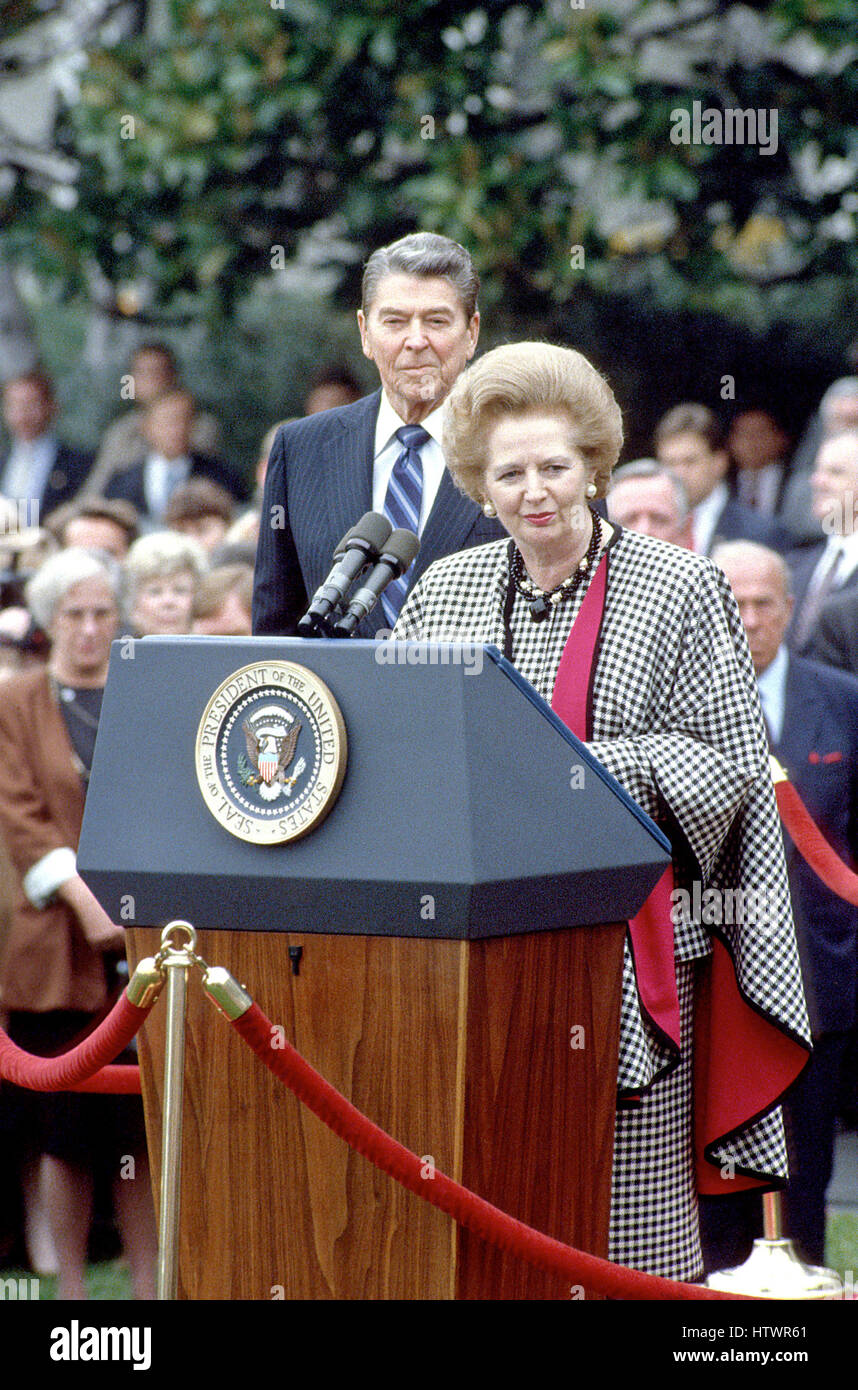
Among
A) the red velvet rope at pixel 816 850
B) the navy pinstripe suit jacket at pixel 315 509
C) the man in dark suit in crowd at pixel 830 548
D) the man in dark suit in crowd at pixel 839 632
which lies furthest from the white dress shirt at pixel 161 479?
the navy pinstripe suit jacket at pixel 315 509

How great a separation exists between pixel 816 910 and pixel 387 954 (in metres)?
3.10

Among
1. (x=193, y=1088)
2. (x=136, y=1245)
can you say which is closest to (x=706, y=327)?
(x=136, y=1245)

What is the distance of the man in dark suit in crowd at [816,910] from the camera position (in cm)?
552

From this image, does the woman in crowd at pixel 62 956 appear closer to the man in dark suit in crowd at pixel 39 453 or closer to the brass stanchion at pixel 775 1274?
the brass stanchion at pixel 775 1274

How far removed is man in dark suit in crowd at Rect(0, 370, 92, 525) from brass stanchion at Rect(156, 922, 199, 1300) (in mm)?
7468

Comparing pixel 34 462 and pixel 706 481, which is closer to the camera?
pixel 706 481

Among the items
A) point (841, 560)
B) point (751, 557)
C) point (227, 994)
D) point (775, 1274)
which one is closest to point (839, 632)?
point (841, 560)

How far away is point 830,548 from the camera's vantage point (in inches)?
282

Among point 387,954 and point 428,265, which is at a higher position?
point 428,265

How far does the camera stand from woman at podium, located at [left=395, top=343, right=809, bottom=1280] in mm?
3148

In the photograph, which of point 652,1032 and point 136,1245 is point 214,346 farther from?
point 652,1032

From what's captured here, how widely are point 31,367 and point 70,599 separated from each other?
23.6 feet

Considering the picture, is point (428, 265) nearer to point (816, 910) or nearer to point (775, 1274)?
point (816, 910)
